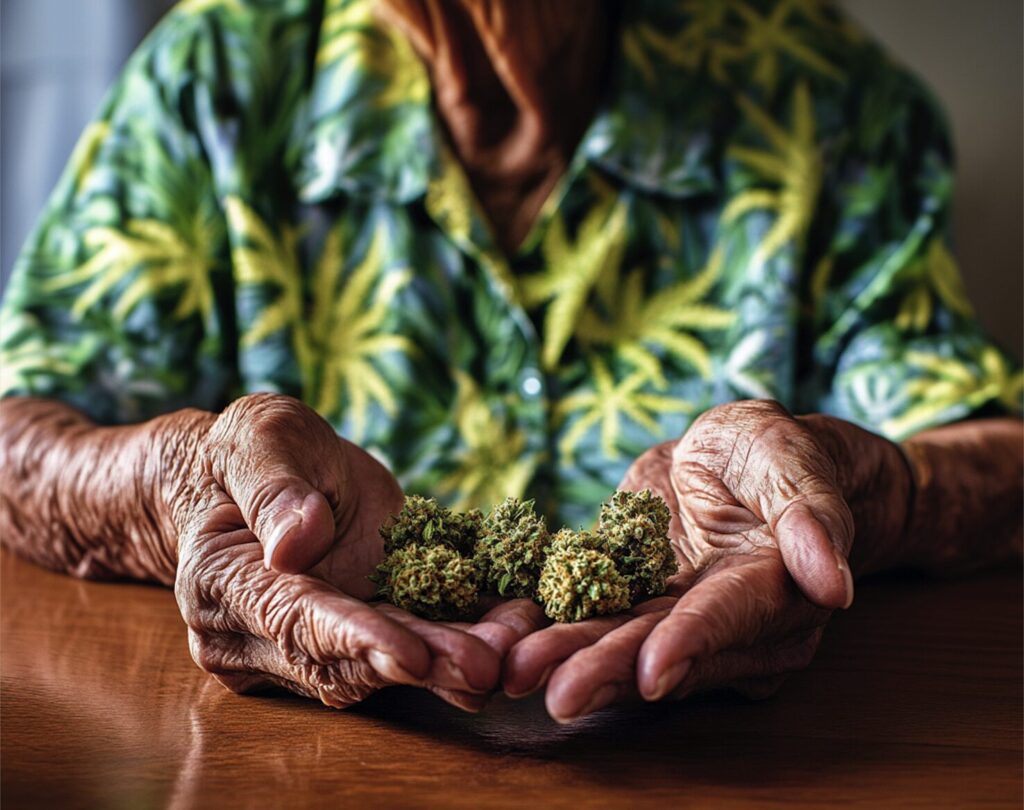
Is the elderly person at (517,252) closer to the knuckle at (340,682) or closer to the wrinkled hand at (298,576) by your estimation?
the wrinkled hand at (298,576)

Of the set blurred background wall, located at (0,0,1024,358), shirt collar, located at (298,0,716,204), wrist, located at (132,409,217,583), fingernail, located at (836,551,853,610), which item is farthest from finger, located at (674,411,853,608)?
blurred background wall, located at (0,0,1024,358)

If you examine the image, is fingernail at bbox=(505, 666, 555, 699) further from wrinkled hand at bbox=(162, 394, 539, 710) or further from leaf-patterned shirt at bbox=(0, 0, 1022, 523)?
leaf-patterned shirt at bbox=(0, 0, 1022, 523)

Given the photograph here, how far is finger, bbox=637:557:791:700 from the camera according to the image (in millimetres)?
693

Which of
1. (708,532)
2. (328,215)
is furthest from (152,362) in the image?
(708,532)

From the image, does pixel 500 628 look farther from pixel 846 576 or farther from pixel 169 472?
pixel 169 472

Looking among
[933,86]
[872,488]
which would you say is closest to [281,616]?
[872,488]

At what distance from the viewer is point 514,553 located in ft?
2.68

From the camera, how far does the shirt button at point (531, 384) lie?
1533 mm

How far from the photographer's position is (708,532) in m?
0.94

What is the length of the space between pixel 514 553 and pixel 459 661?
140mm

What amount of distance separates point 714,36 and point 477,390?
2.20ft

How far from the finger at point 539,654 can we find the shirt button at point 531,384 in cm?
81

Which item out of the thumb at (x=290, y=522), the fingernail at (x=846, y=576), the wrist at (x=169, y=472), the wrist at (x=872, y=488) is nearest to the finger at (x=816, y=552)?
the fingernail at (x=846, y=576)

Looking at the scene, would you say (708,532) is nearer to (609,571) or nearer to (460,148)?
(609,571)
